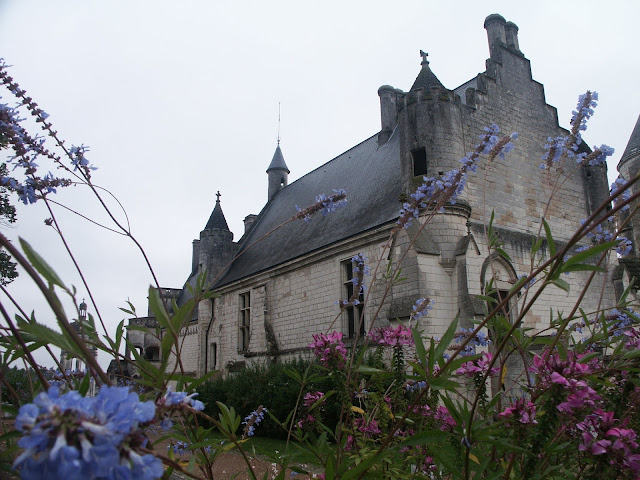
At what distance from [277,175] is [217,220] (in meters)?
4.81

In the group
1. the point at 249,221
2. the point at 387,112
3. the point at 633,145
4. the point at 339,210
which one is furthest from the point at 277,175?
the point at 633,145

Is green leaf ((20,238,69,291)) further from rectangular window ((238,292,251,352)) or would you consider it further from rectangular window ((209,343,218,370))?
rectangular window ((209,343,218,370))

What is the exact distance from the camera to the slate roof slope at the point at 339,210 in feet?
43.8

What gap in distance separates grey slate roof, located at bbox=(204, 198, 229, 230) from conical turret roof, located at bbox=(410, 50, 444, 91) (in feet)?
41.0

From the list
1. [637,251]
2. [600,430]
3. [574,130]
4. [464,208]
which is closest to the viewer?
[600,430]

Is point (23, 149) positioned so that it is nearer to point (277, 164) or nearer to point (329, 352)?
point (329, 352)

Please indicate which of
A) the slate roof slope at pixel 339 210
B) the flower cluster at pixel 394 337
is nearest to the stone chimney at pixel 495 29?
the slate roof slope at pixel 339 210

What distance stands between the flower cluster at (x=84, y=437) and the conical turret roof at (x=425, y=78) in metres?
12.5

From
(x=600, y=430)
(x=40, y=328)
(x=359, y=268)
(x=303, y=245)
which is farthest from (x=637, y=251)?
(x=40, y=328)

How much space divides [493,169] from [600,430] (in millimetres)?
12019

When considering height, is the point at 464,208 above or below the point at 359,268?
above

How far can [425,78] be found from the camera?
12.5 metres

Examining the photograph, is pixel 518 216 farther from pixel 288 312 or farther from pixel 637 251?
pixel 637 251

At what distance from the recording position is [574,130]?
2.83 meters
